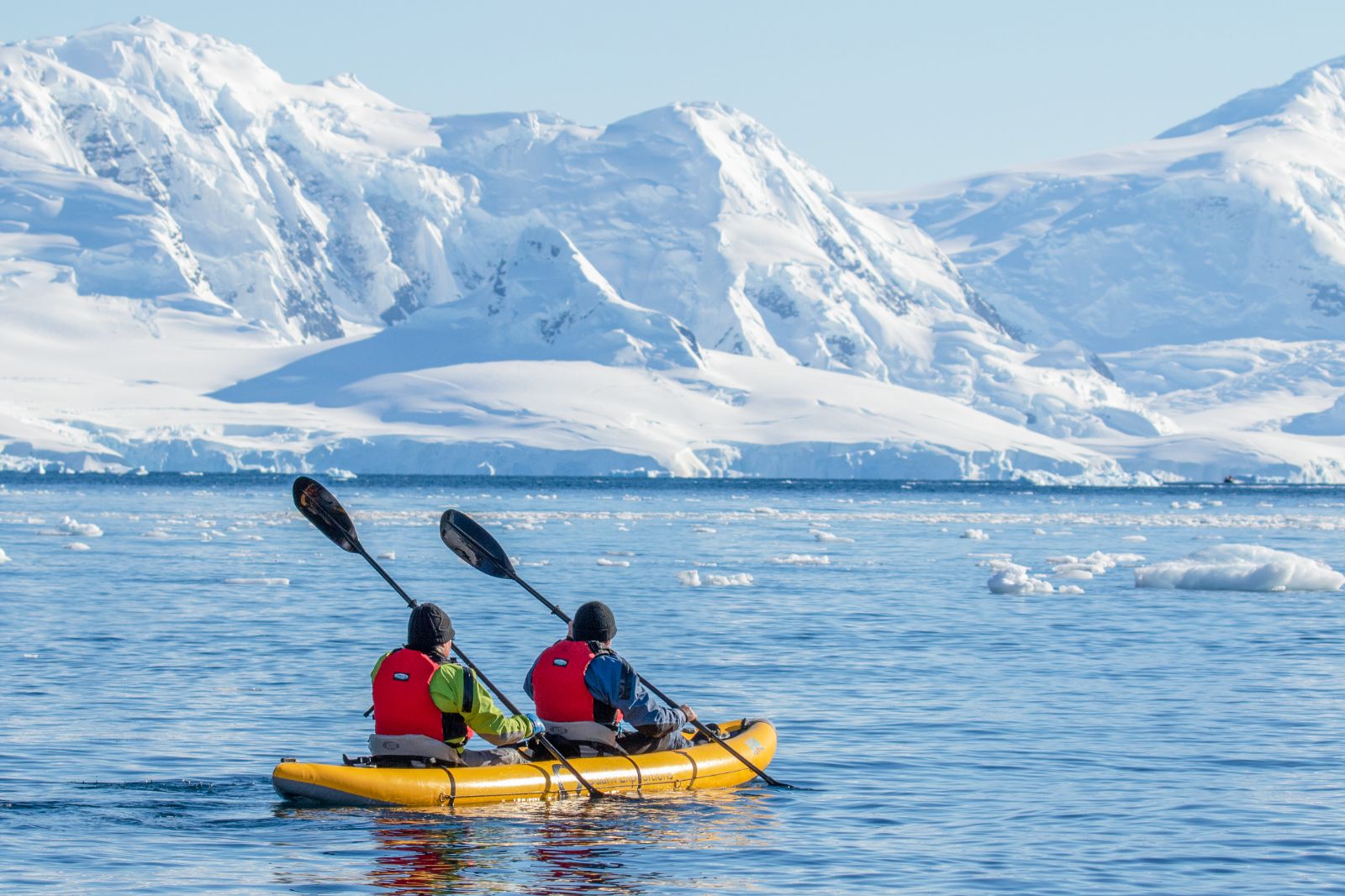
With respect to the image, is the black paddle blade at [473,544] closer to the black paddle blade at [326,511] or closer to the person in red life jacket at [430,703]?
the black paddle blade at [326,511]

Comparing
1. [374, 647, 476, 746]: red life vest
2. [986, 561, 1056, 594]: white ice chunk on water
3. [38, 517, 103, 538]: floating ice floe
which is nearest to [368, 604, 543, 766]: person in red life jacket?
[374, 647, 476, 746]: red life vest

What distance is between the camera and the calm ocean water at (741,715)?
11.1m

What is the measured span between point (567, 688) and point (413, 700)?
1252 mm

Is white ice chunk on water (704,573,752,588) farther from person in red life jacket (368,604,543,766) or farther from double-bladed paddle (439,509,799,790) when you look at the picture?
person in red life jacket (368,604,543,766)

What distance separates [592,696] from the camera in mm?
12914

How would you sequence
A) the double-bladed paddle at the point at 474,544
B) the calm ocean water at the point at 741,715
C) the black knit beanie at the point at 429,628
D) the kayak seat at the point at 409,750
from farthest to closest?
1. the double-bladed paddle at the point at 474,544
2. the kayak seat at the point at 409,750
3. the black knit beanie at the point at 429,628
4. the calm ocean water at the point at 741,715

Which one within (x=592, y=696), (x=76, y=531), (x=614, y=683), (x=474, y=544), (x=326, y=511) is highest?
(x=326, y=511)

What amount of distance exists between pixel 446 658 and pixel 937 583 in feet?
73.2

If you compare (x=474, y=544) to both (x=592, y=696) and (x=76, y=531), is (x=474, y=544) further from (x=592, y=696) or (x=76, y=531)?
(x=76, y=531)

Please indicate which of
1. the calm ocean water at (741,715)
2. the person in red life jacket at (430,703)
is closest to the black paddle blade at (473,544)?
the calm ocean water at (741,715)

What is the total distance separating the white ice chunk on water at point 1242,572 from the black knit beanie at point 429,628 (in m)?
22.0

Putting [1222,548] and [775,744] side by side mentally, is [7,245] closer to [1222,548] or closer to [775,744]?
[1222,548]

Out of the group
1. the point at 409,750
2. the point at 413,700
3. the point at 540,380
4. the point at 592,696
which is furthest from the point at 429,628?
the point at 540,380

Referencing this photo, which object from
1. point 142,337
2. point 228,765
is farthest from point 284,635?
point 142,337
